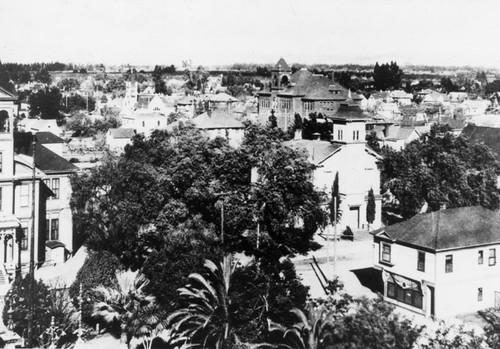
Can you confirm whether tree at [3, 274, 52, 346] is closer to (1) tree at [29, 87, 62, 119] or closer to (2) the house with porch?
(2) the house with porch

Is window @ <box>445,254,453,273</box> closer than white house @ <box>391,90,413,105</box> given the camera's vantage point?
Yes

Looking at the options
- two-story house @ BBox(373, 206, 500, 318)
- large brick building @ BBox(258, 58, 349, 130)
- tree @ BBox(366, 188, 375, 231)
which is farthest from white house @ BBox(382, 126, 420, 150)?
two-story house @ BBox(373, 206, 500, 318)

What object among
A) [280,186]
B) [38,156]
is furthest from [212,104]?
[280,186]

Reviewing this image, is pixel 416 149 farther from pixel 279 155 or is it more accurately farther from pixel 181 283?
pixel 181 283

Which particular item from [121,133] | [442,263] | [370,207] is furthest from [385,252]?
[121,133]

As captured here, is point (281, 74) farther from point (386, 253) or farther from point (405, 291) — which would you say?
point (405, 291)

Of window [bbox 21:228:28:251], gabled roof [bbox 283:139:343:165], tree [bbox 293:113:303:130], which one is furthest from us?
tree [bbox 293:113:303:130]

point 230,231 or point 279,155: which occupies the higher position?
point 279,155
